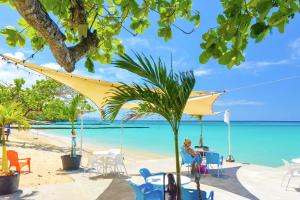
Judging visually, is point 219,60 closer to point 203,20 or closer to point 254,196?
point 203,20

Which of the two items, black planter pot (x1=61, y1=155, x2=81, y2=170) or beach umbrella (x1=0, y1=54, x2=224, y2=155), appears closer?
beach umbrella (x1=0, y1=54, x2=224, y2=155)

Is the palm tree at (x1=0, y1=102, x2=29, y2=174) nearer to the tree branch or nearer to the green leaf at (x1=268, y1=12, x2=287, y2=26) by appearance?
the tree branch

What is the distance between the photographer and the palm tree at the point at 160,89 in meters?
3.06

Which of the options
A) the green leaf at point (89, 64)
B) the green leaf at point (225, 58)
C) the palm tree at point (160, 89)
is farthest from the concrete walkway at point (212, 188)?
the green leaf at point (225, 58)

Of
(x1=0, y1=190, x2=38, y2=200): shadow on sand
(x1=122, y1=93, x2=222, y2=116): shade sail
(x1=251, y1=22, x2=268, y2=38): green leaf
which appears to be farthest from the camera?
(x1=122, y1=93, x2=222, y2=116): shade sail

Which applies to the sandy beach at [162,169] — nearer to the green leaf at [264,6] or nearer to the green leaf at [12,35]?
the green leaf at [12,35]

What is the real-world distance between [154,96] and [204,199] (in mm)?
1672

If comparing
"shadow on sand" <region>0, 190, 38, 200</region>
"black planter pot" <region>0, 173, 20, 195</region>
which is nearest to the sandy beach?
"shadow on sand" <region>0, 190, 38, 200</region>

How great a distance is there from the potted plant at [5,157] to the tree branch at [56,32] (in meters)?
4.60

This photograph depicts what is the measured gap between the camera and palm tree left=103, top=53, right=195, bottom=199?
10.0 ft

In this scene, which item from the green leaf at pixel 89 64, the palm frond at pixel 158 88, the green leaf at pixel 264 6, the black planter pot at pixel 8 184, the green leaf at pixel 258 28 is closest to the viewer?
the green leaf at pixel 264 6

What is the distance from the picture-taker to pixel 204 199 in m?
3.81

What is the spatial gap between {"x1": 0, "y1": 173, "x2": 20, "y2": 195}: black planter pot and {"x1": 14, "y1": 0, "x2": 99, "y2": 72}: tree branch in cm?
472

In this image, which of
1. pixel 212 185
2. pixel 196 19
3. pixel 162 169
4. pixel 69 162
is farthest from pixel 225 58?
pixel 69 162
